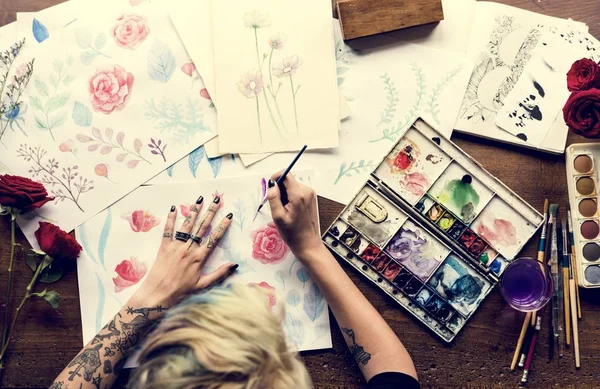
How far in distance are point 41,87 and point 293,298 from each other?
633mm

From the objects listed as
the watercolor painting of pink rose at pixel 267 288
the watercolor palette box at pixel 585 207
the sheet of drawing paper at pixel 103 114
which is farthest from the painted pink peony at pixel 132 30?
the watercolor palette box at pixel 585 207

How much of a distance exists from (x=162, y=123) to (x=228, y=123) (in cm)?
13

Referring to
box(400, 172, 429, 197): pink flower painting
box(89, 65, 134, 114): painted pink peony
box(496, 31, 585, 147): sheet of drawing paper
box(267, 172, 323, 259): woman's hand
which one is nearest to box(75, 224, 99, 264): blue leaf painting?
box(89, 65, 134, 114): painted pink peony

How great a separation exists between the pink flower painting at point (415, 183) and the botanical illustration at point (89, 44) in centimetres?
63

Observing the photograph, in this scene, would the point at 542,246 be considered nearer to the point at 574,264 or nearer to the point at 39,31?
the point at 574,264

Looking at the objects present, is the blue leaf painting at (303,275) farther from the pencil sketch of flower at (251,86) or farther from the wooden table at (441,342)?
the pencil sketch of flower at (251,86)

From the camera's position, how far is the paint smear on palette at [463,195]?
3.63ft

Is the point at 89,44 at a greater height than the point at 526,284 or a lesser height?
greater

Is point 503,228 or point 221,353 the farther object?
point 503,228

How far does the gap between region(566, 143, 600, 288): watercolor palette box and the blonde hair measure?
599 millimetres

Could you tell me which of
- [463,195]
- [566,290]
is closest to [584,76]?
[463,195]

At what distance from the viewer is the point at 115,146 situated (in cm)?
112

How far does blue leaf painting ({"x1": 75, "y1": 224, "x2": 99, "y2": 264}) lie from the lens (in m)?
1.10

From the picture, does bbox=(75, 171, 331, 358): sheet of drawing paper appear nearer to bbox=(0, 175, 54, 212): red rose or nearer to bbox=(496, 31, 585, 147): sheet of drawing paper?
bbox=(0, 175, 54, 212): red rose
